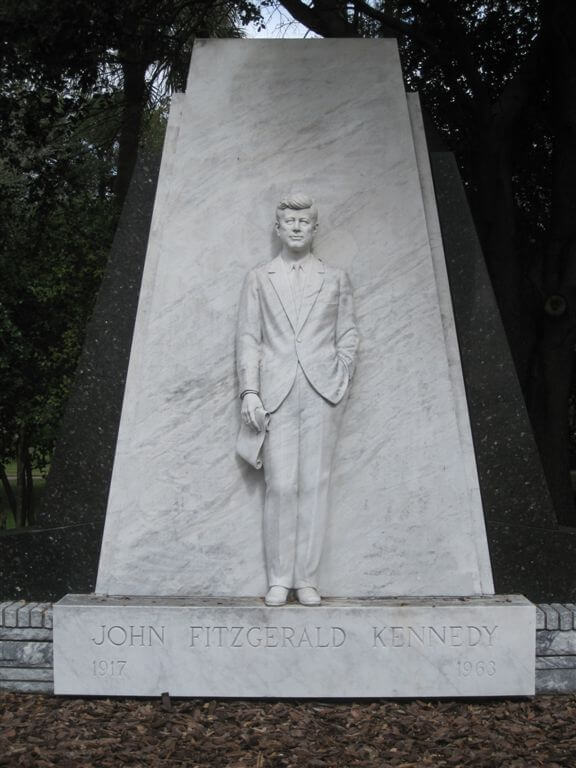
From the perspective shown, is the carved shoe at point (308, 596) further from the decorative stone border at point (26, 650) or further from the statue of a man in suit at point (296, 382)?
the decorative stone border at point (26, 650)

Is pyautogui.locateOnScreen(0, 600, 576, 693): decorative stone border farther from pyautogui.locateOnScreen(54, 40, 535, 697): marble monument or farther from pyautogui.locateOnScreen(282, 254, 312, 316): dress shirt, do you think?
pyautogui.locateOnScreen(282, 254, 312, 316): dress shirt

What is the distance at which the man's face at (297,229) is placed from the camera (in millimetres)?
5383

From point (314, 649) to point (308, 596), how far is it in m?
0.29

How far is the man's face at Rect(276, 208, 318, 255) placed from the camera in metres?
5.38

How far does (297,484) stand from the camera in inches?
207

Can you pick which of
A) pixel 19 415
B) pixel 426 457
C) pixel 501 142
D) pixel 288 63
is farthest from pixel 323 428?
pixel 19 415

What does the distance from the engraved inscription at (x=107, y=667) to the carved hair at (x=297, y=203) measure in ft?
8.78

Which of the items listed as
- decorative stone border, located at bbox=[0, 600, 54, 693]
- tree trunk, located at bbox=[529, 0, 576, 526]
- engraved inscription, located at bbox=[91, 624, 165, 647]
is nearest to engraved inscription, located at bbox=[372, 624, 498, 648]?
engraved inscription, located at bbox=[91, 624, 165, 647]

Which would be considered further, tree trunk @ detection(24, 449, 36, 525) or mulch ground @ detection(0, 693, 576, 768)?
tree trunk @ detection(24, 449, 36, 525)

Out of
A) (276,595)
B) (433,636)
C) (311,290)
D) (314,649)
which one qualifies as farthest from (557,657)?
(311,290)

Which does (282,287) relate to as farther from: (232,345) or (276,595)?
(276,595)

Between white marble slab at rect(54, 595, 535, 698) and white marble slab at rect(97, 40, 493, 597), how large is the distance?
0.35m

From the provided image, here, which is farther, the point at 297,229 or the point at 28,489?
the point at 28,489

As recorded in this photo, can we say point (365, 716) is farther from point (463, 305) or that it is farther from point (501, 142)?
point (501, 142)
